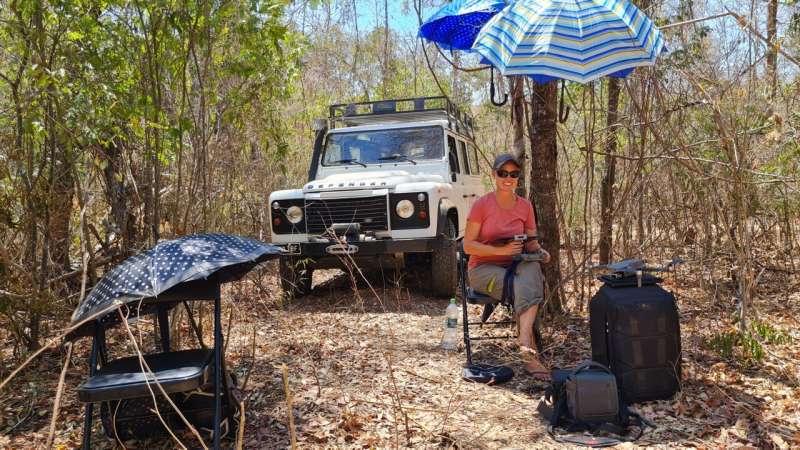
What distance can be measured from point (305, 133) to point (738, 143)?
696 cm

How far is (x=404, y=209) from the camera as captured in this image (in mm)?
6297

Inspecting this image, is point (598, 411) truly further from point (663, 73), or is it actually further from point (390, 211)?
point (663, 73)

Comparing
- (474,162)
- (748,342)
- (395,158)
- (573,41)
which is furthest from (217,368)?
(474,162)

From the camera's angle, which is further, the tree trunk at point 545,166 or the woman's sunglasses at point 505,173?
the tree trunk at point 545,166

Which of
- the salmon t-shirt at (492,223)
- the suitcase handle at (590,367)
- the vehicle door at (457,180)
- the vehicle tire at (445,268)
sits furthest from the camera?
the vehicle door at (457,180)

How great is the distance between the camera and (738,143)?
4.73 m

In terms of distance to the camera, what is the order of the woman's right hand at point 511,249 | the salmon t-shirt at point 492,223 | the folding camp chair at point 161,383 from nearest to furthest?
the folding camp chair at point 161,383 → the woman's right hand at point 511,249 → the salmon t-shirt at point 492,223

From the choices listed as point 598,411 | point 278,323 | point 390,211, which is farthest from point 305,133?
point 598,411

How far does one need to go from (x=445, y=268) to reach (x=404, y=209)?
0.70 m

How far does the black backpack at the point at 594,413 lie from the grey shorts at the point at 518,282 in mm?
865

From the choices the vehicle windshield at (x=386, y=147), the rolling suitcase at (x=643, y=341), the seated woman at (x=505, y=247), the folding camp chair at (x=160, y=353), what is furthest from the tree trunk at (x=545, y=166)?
the folding camp chair at (x=160, y=353)

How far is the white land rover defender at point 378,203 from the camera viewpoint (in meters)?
6.27

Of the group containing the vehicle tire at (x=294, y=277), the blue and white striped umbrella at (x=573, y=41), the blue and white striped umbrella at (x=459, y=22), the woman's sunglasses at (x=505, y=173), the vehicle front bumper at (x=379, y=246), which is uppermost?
the blue and white striped umbrella at (x=459, y=22)

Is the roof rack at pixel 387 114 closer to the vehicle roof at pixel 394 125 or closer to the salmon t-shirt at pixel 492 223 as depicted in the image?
the vehicle roof at pixel 394 125
